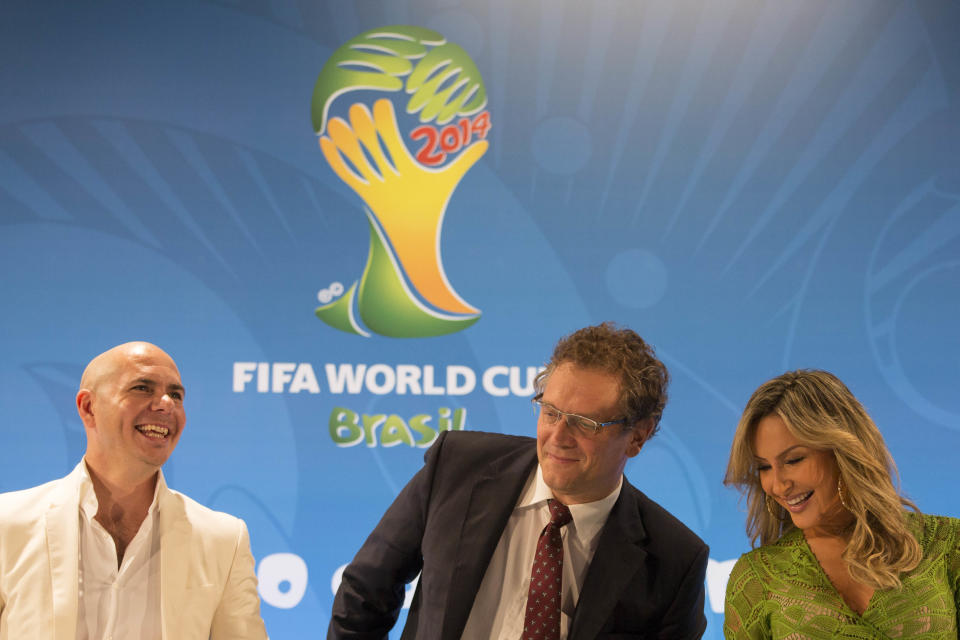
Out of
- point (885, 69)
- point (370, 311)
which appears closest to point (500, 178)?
point (370, 311)

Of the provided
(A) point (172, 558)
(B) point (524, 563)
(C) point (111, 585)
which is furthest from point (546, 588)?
(C) point (111, 585)

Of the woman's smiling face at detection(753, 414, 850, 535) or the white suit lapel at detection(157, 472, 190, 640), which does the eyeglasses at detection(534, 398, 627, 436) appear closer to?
the woman's smiling face at detection(753, 414, 850, 535)

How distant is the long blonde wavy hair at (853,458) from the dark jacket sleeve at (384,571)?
3.14 ft

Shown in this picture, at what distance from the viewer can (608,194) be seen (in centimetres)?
408

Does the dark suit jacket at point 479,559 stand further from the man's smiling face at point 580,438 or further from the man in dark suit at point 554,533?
the man's smiling face at point 580,438

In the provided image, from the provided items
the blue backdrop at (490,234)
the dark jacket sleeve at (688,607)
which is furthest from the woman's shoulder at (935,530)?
the blue backdrop at (490,234)

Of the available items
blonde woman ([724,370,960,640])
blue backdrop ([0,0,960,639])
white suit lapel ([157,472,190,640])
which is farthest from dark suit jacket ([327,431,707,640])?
blue backdrop ([0,0,960,639])

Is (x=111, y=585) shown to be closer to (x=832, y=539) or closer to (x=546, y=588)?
(x=546, y=588)

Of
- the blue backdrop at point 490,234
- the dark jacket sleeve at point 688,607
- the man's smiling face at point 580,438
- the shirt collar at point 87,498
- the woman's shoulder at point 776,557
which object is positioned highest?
the blue backdrop at point 490,234

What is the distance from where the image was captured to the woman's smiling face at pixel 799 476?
7.84 ft

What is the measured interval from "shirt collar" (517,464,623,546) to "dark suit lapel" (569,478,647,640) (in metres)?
0.03

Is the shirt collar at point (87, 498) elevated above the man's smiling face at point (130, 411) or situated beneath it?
situated beneath

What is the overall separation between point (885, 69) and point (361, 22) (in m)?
2.57

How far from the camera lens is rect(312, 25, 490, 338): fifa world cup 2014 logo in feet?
13.0
